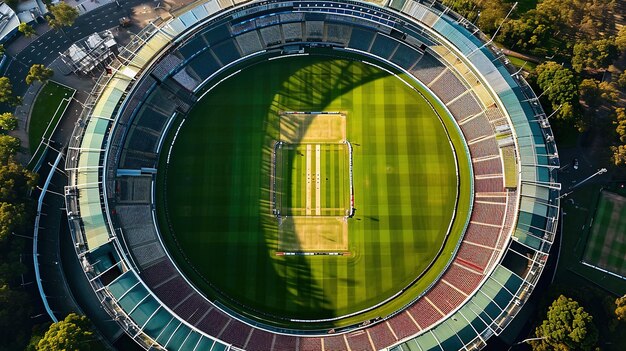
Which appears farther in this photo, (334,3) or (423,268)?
(334,3)

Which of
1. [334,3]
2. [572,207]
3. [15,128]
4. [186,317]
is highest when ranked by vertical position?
[334,3]

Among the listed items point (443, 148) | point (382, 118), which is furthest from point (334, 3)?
point (443, 148)

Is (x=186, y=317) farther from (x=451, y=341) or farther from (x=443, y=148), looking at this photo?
(x=443, y=148)

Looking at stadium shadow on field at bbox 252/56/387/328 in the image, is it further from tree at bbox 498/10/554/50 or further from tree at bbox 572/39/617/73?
tree at bbox 572/39/617/73

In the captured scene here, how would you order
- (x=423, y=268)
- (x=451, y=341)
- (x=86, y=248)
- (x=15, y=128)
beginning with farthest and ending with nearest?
1. (x=15, y=128)
2. (x=423, y=268)
3. (x=86, y=248)
4. (x=451, y=341)

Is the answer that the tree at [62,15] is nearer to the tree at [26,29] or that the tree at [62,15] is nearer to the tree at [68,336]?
the tree at [26,29]

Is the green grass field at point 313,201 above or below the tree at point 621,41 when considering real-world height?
below

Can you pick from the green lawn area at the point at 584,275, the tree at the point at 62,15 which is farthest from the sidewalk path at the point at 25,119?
the green lawn area at the point at 584,275
